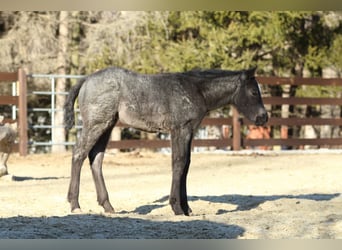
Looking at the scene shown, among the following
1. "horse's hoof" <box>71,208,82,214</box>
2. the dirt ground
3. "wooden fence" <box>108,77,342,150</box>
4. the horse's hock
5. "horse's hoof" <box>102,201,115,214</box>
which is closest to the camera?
the dirt ground

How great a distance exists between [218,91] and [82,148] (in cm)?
155

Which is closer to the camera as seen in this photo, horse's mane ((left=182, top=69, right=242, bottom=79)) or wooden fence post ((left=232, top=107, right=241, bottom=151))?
horse's mane ((left=182, top=69, right=242, bottom=79))

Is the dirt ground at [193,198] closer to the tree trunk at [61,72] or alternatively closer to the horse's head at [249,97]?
the horse's head at [249,97]

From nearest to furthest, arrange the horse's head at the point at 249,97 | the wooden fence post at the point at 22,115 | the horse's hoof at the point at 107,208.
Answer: the horse's hoof at the point at 107,208, the horse's head at the point at 249,97, the wooden fence post at the point at 22,115

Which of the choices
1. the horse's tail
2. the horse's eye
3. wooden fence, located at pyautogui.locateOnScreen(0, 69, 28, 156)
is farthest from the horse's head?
wooden fence, located at pyautogui.locateOnScreen(0, 69, 28, 156)

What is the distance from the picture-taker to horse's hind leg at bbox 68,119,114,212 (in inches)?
277

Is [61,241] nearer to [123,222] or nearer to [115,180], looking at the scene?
[123,222]

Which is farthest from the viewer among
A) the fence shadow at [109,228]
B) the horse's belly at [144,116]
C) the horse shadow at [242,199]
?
the horse shadow at [242,199]

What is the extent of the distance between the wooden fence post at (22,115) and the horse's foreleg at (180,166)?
8.41 metres

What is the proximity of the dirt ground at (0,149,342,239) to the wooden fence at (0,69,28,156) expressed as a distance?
15.0 inches

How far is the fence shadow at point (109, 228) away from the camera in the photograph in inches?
199

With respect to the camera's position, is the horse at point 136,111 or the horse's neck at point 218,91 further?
the horse's neck at point 218,91

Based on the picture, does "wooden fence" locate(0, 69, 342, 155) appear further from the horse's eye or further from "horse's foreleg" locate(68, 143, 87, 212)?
the horse's eye

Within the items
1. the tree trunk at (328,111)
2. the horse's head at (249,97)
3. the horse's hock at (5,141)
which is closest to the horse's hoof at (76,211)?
the horse's head at (249,97)
